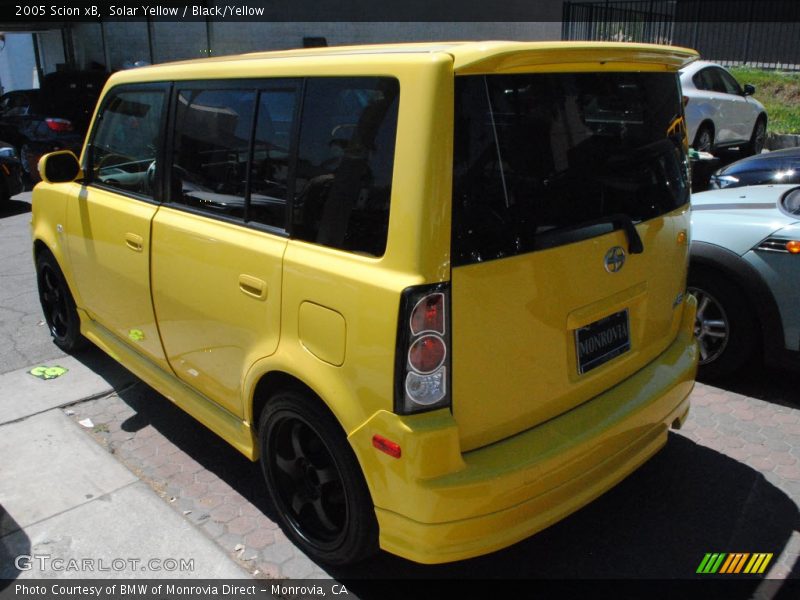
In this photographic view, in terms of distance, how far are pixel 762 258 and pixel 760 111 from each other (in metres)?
10.8

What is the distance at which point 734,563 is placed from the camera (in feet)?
9.61

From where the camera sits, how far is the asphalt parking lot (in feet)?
9.70

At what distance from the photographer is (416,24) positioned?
74.5 feet

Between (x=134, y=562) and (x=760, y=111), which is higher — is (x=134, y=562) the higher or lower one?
the lower one

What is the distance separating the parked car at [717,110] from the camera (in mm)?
11547

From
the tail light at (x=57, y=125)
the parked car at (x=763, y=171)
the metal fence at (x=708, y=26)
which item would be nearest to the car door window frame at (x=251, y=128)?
the parked car at (x=763, y=171)

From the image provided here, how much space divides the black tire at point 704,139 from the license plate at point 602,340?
9.85 m

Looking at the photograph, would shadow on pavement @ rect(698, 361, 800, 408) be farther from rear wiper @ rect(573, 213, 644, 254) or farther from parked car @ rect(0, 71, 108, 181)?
parked car @ rect(0, 71, 108, 181)

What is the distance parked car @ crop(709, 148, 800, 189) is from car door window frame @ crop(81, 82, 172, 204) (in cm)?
507

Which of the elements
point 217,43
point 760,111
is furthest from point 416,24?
point 760,111

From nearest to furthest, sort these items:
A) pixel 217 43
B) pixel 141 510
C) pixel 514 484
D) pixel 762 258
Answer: pixel 514 484 → pixel 141 510 → pixel 762 258 → pixel 217 43

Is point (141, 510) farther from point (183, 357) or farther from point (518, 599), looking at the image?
point (518, 599)

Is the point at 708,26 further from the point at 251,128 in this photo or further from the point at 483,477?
the point at 483,477

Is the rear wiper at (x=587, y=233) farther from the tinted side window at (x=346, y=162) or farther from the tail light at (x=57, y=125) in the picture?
the tail light at (x=57, y=125)
